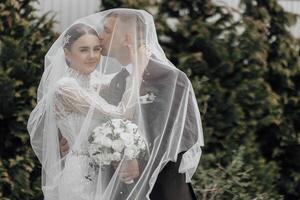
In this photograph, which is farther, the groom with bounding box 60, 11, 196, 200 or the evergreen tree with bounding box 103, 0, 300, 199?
the evergreen tree with bounding box 103, 0, 300, 199

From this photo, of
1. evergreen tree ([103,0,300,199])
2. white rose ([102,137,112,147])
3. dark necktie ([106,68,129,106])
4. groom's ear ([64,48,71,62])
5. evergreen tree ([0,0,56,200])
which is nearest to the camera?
white rose ([102,137,112,147])

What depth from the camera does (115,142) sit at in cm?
396

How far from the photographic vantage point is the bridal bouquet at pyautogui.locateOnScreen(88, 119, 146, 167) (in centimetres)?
394

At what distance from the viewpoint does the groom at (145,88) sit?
13.3 ft

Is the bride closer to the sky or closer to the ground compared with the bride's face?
closer to the ground

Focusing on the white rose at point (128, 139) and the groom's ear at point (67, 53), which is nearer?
the white rose at point (128, 139)

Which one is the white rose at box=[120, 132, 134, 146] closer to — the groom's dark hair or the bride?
the bride

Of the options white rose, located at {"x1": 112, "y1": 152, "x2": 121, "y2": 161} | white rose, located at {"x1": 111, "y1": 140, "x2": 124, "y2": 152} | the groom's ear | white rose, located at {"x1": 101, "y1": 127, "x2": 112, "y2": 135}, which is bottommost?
white rose, located at {"x1": 112, "y1": 152, "x2": 121, "y2": 161}

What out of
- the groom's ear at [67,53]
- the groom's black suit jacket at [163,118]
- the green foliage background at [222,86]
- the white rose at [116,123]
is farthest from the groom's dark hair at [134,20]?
the green foliage background at [222,86]

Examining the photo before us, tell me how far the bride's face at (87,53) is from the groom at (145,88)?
45 millimetres

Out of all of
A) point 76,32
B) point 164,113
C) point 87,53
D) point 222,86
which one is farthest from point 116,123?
point 222,86

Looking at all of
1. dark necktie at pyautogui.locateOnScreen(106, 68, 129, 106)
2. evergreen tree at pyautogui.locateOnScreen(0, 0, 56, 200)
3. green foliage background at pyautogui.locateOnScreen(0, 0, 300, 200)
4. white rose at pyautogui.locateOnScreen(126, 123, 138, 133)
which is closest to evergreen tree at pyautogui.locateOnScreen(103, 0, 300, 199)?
green foliage background at pyautogui.locateOnScreen(0, 0, 300, 200)

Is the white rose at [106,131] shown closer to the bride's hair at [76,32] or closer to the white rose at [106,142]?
the white rose at [106,142]

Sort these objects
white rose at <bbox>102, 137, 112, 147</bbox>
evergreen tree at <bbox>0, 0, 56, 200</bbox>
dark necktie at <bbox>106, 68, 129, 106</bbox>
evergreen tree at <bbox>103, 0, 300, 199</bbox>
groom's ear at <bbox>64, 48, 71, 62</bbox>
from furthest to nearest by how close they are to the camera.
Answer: evergreen tree at <bbox>103, 0, 300, 199</bbox> → evergreen tree at <bbox>0, 0, 56, 200</bbox> → groom's ear at <bbox>64, 48, 71, 62</bbox> → dark necktie at <bbox>106, 68, 129, 106</bbox> → white rose at <bbox>102, 137, 112, 147</bbox>
